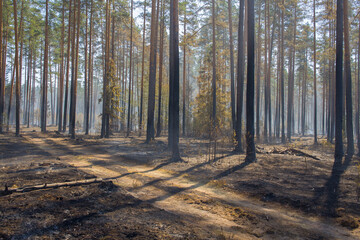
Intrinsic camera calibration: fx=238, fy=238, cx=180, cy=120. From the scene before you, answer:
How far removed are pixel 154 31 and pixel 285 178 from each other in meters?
16.6

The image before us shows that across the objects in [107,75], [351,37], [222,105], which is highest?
[351,37]

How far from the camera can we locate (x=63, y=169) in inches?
369

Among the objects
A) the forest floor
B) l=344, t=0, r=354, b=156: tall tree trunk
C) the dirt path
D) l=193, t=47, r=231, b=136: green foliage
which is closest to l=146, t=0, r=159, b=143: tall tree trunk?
l=193, t=47, r=231, b=136: green foliage

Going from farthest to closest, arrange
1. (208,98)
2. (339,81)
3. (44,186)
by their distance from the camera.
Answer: (208,98)
(339,81)
(44,186)

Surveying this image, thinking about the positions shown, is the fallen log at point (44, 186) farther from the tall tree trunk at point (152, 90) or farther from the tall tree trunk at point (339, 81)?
the tall tree trunk at point (339, 81)

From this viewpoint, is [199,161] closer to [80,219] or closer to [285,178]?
[285,178]

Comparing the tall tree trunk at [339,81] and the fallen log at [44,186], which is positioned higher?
the tall tree trunk at [339,81]

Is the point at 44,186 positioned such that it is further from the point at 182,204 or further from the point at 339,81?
the point at 339,81

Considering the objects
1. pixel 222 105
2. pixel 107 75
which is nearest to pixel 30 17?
pixel 107 75

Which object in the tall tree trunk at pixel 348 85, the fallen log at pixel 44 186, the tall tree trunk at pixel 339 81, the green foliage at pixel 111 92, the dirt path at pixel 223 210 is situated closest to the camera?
the dirt path at pixel 223 210

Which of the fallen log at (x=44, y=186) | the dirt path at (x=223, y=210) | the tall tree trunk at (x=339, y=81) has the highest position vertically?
the tall tree trunk at (x=339, y=81)

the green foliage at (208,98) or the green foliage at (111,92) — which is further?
the green foliage at (111,92)

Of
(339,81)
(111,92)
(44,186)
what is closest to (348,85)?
(339,81)

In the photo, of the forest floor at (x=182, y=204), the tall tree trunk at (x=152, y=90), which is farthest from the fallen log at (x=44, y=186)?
the tall tree trunk at (x=152, y=90)
